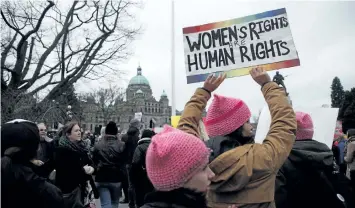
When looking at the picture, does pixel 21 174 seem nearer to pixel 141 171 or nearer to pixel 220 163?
pixel 220 163

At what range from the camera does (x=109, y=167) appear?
23.6 feet

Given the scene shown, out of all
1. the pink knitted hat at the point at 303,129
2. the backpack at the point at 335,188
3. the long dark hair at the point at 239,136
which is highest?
the pink knitted hat at the point at 303,129

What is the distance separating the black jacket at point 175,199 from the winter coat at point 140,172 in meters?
4.59

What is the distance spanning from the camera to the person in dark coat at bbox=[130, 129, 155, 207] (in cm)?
648

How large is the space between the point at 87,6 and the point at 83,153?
1859 centimetres

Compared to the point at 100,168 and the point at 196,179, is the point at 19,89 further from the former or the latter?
the point at 196,179

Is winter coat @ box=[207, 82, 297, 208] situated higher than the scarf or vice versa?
the scarf

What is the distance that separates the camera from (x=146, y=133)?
22.3 feet

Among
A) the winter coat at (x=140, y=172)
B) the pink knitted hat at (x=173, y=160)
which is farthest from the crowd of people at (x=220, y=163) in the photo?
the winter coat at (x=140, y=172)

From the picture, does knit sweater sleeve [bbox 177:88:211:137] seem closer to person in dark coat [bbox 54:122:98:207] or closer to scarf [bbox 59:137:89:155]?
person in dark coat [bbox 54:122:98:207]

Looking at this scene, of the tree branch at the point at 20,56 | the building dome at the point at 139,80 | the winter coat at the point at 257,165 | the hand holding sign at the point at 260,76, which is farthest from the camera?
the building dome at the point at 139,80

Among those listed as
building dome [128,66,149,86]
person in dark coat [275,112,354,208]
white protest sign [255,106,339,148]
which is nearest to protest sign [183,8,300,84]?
white protest sign [255,106,339,148]

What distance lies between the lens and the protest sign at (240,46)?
14.6ft

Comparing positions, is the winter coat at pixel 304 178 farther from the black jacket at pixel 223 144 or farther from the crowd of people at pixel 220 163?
the black jacket at pixel 223 144
